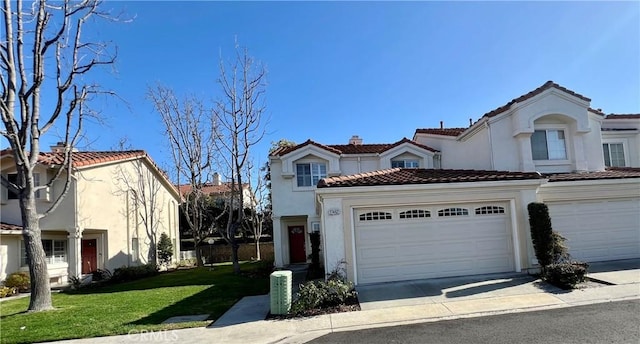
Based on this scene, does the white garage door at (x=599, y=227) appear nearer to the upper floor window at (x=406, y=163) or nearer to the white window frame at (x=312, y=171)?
the upper floor window at (x=406, y=163)

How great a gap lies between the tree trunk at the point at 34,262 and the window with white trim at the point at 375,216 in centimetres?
969

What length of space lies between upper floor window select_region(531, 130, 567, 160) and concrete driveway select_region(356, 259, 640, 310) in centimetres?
461

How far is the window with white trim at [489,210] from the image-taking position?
12.5m

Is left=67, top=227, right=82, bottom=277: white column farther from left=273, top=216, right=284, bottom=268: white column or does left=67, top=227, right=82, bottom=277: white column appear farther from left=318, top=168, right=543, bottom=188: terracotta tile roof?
left=318, top=168, right=543, bottom=188: terracotta tile roof

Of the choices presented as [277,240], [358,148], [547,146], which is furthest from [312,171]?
[547,146]

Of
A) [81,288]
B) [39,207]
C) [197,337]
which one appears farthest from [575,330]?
[39,207]

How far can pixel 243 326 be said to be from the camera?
9109mm

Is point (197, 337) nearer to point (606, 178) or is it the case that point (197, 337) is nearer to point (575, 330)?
point (575, 330)

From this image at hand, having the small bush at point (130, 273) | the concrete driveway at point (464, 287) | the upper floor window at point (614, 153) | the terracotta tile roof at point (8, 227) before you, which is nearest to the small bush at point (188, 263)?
the small bush at point (130, 273)

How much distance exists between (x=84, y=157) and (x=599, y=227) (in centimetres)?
2302

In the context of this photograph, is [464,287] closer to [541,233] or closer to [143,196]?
[541,233]

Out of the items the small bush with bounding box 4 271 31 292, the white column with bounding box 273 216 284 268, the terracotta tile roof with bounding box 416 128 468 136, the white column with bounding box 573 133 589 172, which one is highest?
the terracotta tile roof with bounding box 416 128 468 136

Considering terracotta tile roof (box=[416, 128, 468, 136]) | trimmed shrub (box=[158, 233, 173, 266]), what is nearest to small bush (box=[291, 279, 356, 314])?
terracotta tile roof (box=[416, 128, 468, 136])

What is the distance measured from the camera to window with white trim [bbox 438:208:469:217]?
12.4 meters
